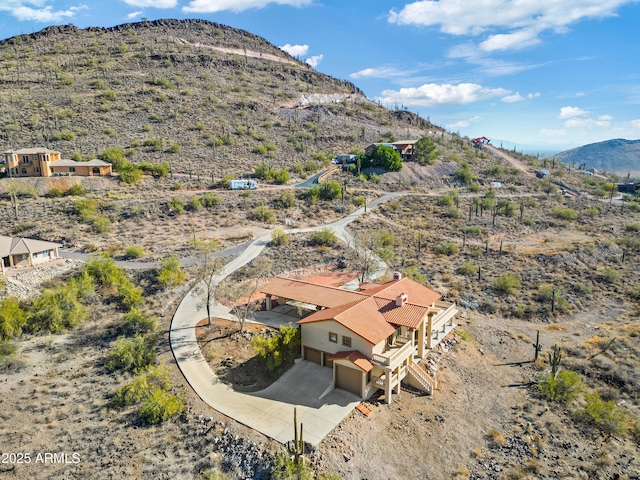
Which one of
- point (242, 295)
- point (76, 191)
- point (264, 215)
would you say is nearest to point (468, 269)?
point (242, 295)

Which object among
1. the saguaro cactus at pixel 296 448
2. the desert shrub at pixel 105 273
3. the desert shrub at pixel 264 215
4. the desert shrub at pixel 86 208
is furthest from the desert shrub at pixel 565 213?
the desert shrub at pixel 86 208

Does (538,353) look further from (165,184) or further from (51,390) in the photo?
(165,184)

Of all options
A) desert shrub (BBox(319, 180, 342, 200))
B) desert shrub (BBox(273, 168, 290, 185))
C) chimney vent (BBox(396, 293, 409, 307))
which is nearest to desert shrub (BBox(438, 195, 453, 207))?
desert shrub (BBox(319, 180, 342, 200))

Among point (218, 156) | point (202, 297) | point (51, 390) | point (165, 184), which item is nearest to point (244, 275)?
point (202, 297)

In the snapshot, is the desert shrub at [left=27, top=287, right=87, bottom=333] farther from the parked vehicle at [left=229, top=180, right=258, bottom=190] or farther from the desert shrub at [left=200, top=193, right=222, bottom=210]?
the parked vehicle at [left=229, top=180, right=258, bottom=190]

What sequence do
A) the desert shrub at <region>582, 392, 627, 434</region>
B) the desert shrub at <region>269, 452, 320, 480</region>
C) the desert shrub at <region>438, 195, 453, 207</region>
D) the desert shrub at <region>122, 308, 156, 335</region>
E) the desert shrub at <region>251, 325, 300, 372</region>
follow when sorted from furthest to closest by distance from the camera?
the desert shrub at <region>438, 195, 453, 207</region> < the desert shrub at <region>122, 308, 156, 335</region> < the desert shrub at <region>251, 325, 300, 372</region> < the desert shrub at <region>582, 392, 627, 434</region> < the desert shrub at <region>269, 452, 320, 480</region>

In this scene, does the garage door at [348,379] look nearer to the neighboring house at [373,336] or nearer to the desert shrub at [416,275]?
the neighboring house at [373,336]
